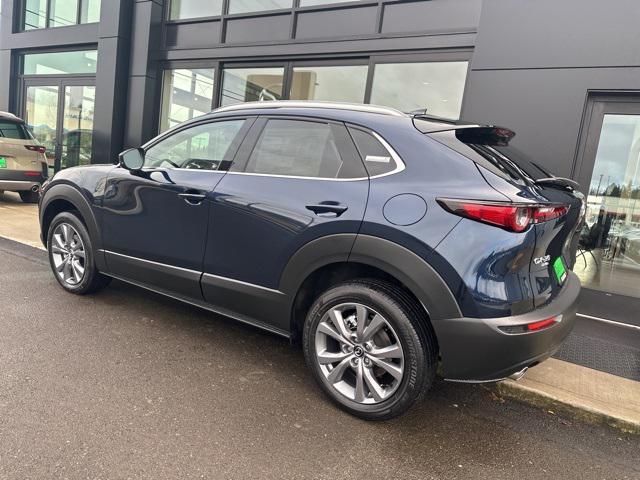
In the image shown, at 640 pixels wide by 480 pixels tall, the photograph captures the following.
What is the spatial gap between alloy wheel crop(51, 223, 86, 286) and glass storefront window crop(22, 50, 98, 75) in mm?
6751

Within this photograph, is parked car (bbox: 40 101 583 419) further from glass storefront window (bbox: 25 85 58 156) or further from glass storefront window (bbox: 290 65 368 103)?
glass storefront window (bbox: 25 85 58 156)

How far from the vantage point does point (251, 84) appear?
8.09 m

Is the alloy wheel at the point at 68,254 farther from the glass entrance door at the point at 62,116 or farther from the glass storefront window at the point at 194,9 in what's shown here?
the glass entrance door at the point at 62,116

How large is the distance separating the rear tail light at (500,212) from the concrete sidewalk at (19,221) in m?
5.63

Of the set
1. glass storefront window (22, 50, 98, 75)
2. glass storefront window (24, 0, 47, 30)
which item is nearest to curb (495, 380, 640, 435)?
glass storefront window (22, 50, 98, 75)

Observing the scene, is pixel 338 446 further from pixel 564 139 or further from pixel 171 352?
pixel 564 139

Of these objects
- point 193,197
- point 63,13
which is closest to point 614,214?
point 193,197

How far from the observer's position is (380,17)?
21.8 ft

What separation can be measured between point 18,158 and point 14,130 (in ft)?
1.62

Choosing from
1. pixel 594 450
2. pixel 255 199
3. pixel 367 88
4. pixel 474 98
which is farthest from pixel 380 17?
pixel 594 450

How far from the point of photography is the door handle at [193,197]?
3295 mm

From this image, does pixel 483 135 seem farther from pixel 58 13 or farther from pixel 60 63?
pixel 58 13

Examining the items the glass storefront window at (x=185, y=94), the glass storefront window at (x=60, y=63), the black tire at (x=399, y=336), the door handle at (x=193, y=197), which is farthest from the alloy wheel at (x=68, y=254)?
the glass storefront window at (x=60, y=63)

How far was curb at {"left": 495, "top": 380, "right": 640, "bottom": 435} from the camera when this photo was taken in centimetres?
289
